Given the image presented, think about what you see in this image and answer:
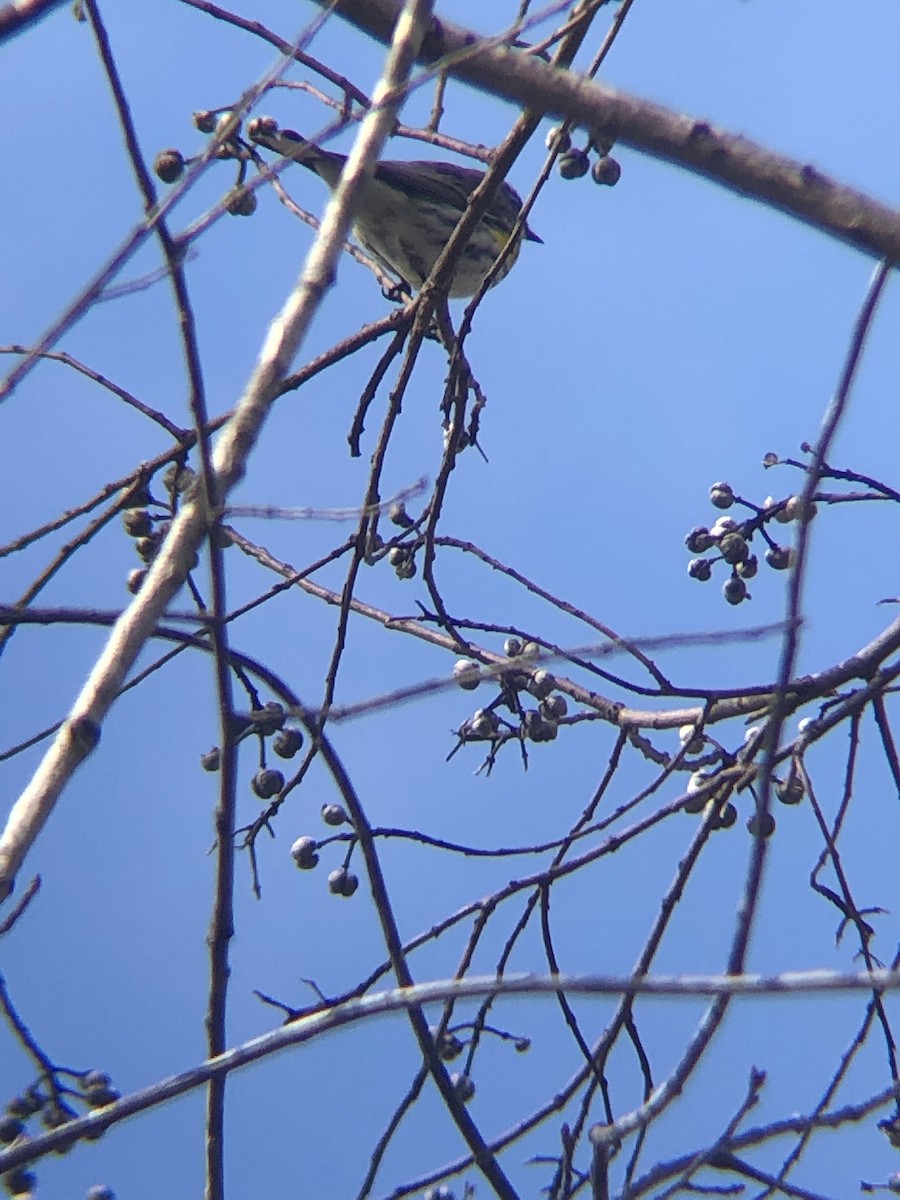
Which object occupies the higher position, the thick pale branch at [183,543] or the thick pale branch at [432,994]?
the thick pale branch at [183,543]

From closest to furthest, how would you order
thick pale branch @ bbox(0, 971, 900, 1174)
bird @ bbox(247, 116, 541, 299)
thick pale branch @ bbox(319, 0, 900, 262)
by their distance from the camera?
thick pale branch @ bbox(0, 971, 900, 1174)
thick pale branch @ bbox(319, 0, 900, 262)
bird @ bbox(247, 116, 541, 299)

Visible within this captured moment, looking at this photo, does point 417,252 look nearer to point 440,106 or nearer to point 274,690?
point 440,106

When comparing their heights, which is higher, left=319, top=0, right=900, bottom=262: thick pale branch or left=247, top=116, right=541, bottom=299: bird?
left=247, top=116, right=541, bottom=299: bird

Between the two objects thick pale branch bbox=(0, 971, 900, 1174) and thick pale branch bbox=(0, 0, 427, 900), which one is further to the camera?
thick pale branch bbox=(0, 0, 427, 900)

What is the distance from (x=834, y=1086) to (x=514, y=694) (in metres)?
1.34

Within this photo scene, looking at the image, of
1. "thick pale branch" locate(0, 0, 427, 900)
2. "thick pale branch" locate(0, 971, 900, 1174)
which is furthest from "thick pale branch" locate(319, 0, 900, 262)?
"thick pale branch" locate(0, 971, 900, 1174)

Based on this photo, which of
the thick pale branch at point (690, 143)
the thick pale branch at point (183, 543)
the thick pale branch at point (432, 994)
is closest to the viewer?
the thick pale branch at point (432, 994)

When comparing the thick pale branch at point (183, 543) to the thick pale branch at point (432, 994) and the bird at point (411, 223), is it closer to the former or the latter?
the thick pale branch at point (432, 994)

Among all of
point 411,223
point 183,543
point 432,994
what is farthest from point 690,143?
point 411,223

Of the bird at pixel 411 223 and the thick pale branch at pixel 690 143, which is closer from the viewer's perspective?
the thick pale branch at pixel 690 143

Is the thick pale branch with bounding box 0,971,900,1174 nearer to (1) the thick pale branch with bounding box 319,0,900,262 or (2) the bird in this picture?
(1) the thick pale branch with bounding box 319,0,900,262

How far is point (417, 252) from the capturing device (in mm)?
6086

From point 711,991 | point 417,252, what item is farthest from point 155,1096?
point 417,252

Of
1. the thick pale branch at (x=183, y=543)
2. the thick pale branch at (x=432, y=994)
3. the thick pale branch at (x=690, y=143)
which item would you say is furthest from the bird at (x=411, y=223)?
the thick pale branch at (x=432, y=994)
